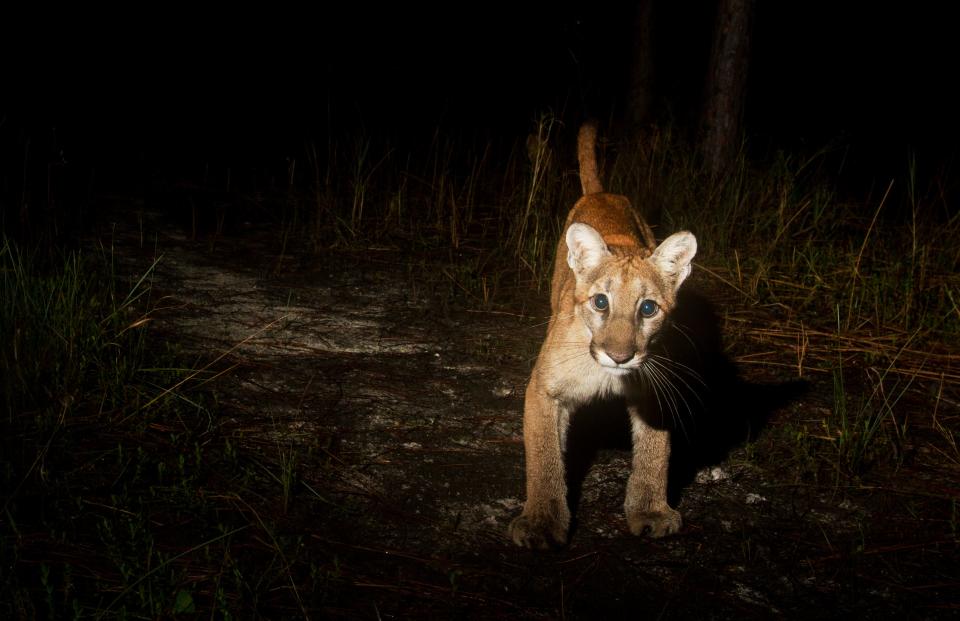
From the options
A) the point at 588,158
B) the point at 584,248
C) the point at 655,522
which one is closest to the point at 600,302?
the point at 584,248

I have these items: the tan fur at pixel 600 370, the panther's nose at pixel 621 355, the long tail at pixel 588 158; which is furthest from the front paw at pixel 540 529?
the long tail at pixel 588 158

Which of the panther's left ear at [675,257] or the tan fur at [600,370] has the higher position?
the panther's left ear at [675,257]

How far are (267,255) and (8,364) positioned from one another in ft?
10.1

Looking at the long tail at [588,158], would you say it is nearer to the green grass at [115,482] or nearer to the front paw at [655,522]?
the front paw at [655,522]

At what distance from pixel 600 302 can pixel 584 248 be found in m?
0.36

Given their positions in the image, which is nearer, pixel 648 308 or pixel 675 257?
pixel 648 308

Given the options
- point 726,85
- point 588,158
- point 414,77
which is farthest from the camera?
point 414,77

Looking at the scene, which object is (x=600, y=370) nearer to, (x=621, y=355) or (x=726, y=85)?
(x=621, y=355)

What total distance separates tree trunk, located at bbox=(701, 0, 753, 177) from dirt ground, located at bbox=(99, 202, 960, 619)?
2.41 m

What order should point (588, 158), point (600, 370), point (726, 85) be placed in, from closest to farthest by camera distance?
point (600, 370)
point (588, 158)
point (726, 85)

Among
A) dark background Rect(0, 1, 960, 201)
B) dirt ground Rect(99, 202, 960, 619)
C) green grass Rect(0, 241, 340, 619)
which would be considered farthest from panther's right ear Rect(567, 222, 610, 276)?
dark background Rect(0, 1, 960, 201)

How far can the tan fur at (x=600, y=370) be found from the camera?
3.36m

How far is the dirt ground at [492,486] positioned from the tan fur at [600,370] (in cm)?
14

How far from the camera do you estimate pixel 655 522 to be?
346cm
